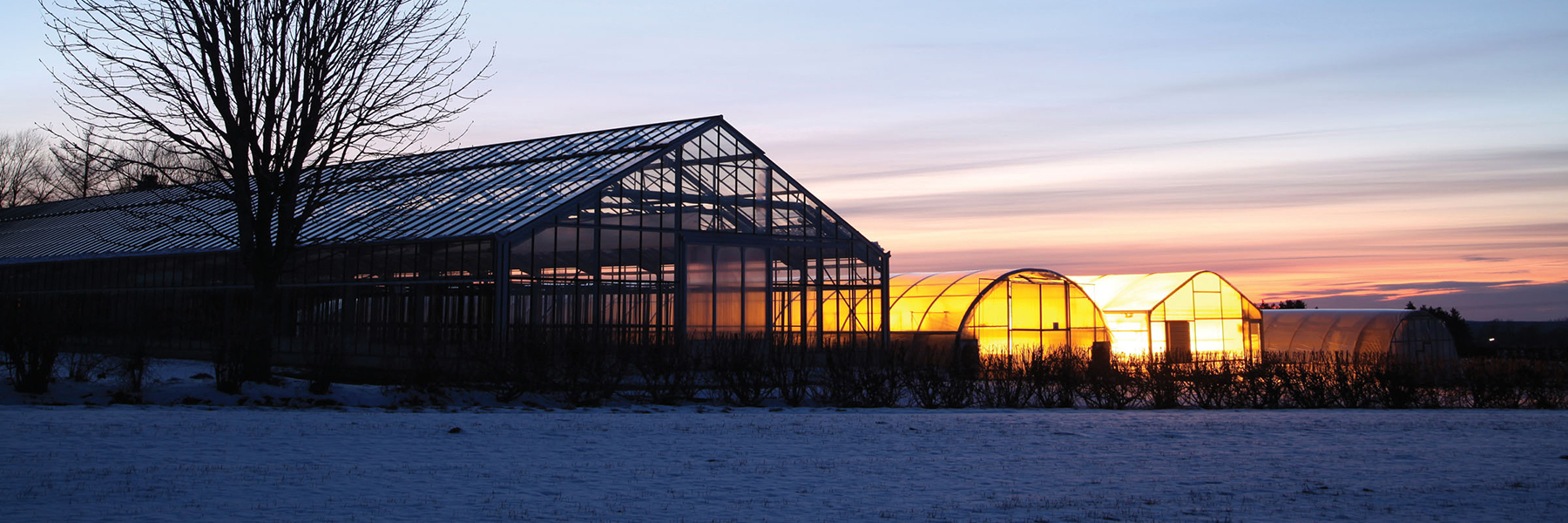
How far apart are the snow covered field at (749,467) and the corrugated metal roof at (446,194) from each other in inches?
287

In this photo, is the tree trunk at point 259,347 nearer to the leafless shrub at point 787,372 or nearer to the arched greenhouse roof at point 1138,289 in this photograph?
the leafless shrub at point 787,372

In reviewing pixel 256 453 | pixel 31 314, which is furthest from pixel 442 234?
pixel 256 453

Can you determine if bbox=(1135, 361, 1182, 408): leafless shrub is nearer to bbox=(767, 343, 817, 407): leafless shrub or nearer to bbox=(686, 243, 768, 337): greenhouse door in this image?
bbox=(767, 343, 817, 407): leafless shrub

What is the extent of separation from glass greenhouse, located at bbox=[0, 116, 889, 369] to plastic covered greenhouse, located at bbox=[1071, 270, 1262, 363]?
8702mm

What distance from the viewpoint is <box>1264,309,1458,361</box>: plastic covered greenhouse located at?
124 ft

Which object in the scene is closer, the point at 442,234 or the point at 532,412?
the point at 532,412

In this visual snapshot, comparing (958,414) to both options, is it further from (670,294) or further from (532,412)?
(670,294)

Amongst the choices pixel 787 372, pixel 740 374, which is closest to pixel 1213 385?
pixel 787 372

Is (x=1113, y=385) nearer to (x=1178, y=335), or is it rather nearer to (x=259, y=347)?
(x=259, y=347)

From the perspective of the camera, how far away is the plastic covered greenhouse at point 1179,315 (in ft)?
116

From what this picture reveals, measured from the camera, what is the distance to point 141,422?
13.3 metres

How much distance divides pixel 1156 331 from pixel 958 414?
20648 mm

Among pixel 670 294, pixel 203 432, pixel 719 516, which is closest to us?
pixel 719 516

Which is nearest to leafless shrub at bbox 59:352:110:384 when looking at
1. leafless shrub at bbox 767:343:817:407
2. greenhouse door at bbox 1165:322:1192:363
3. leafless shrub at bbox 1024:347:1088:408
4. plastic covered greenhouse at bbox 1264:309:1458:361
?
leafless shrub at bbox 767:343:817:407
